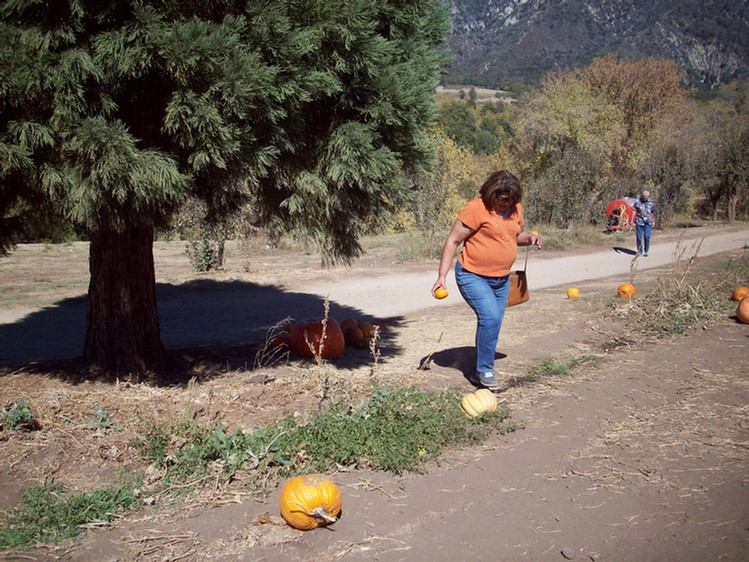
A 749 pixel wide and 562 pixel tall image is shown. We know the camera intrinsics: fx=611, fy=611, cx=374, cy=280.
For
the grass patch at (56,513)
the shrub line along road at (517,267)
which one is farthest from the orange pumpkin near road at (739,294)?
the grass patch at (56,513)

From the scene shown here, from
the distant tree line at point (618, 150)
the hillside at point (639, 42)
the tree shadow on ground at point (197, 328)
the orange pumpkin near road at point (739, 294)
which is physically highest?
the hillside at point (639, 42)

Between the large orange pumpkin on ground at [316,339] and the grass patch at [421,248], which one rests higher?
the grass patch at [421,248]

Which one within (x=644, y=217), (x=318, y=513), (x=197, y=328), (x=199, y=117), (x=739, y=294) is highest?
(x=199, y=117)

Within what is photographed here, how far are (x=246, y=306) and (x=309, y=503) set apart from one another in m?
6.82

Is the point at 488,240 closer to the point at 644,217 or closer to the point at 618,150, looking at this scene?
the point at 644,217

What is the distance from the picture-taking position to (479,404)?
15.6 feet

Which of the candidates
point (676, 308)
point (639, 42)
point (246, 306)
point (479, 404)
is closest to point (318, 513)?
point (479, 404)

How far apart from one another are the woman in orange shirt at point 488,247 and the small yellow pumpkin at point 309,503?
230cm

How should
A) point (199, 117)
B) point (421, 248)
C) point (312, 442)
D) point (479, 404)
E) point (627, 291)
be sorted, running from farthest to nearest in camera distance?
point (421, 248), point (627, 291), point (479, 404), point (312, 442), point (199, 117)

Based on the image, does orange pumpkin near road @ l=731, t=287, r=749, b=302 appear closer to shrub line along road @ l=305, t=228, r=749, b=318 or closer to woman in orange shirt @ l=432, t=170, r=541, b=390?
shrub line along road @ l=305, t=228, r=749, b=318

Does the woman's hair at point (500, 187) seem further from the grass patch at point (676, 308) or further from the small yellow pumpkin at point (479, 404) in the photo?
the grass patch at point (676, 308)

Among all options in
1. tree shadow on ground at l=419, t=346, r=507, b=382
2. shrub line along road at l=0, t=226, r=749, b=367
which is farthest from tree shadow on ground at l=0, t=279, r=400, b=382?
tree shadow on ground at l=419, t=346, r=507, b=382

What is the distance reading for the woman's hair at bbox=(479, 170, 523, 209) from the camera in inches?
199

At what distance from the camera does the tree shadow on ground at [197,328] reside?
20.9 ft
